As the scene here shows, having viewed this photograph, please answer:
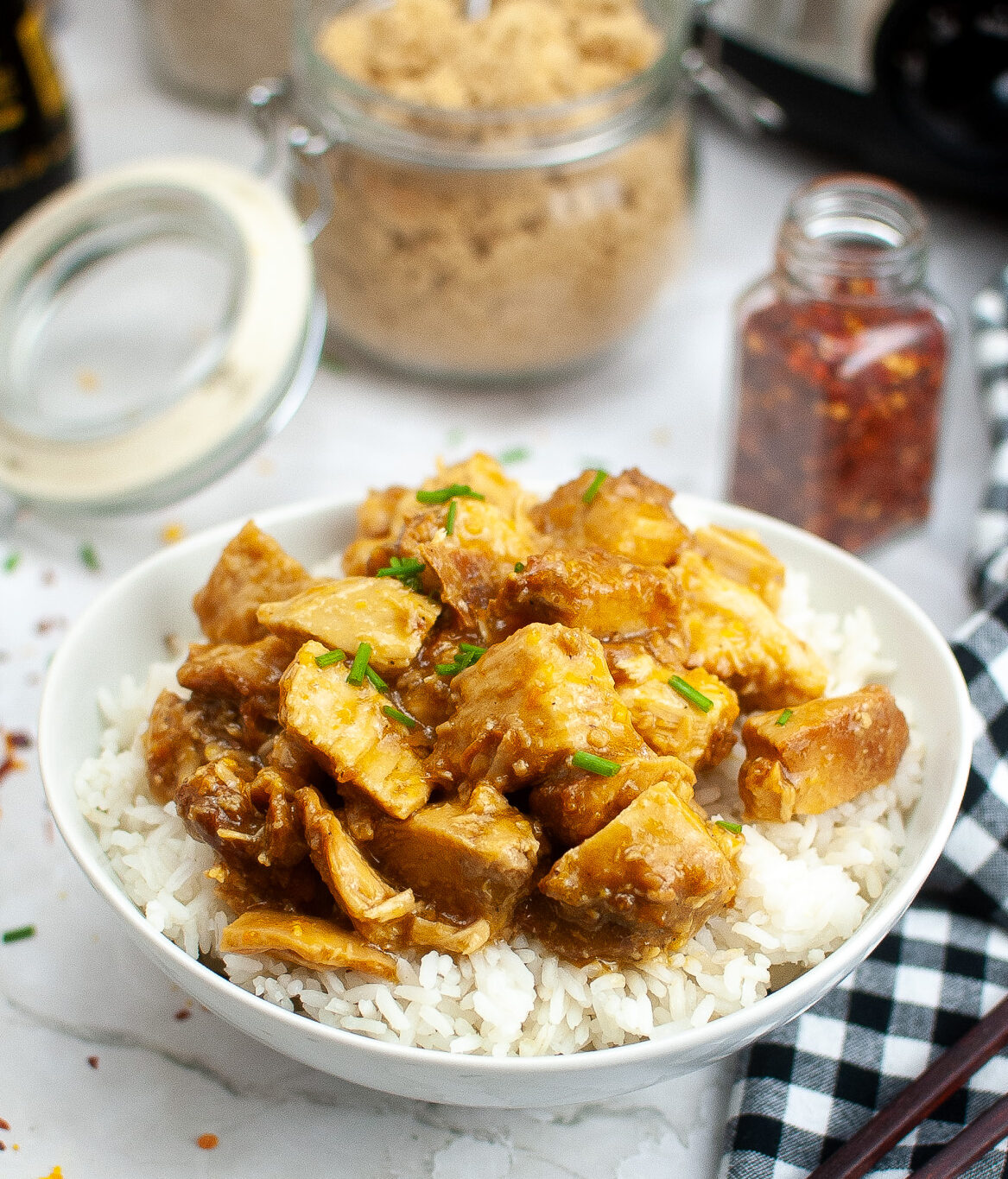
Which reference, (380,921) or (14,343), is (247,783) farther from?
(14,343)

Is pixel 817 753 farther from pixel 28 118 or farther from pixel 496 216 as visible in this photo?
pixel 28 118

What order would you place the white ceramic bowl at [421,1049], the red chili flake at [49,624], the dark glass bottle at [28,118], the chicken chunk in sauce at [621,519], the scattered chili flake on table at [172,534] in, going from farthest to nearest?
the dark glass bottle at [28,118] → the scattered chili flake on table at [172,534] → the red chili flake at [49,624] → the chicken chunk in sauce at [621,519] → the white ceramic bowl at [421,1049]

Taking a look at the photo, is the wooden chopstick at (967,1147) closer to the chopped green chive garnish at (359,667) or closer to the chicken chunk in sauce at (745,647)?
the chicken chunk in sauce at (745,647)

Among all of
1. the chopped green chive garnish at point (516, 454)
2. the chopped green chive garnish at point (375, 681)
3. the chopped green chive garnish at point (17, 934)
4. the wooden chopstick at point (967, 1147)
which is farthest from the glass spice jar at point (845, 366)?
the chopped green chive garnish at point (17, 934)

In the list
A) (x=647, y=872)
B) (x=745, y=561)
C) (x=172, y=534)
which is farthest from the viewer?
(x=172, y=534)

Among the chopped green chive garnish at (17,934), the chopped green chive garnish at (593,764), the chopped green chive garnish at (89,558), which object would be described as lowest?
the chopped green chive garnish at (89,558)

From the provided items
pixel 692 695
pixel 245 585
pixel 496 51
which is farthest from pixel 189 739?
pixel 496 51
